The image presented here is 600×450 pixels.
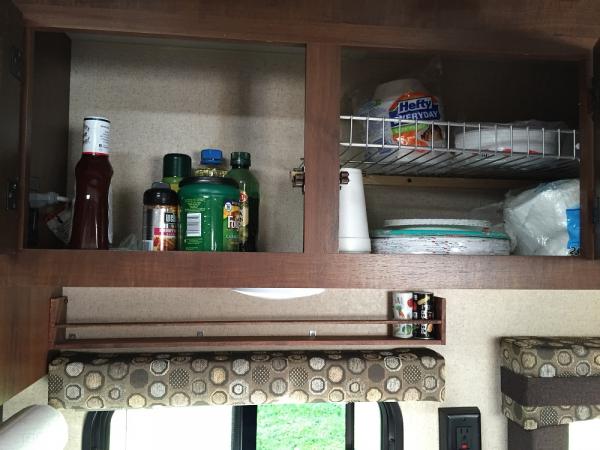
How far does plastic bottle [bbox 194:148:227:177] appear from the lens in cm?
120

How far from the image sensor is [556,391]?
134 cm

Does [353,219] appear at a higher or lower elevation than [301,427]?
higher

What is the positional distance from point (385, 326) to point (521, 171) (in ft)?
1.86

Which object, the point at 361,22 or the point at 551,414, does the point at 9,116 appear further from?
the point at 551,414

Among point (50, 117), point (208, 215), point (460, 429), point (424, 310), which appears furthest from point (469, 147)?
point (50, 117)

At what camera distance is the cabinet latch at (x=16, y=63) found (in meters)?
0.83

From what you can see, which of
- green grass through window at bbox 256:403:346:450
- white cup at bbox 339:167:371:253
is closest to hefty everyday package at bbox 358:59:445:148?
white cup at bbox 339:167:371:253

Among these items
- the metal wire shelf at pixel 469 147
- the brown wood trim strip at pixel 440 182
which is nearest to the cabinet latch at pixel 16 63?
the metal wire shelf at pixel 469 147

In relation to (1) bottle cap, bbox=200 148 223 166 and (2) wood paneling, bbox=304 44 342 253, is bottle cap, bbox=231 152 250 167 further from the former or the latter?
(2) wood paneling, bbox=304 44 342 253

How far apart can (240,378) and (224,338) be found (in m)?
0.11

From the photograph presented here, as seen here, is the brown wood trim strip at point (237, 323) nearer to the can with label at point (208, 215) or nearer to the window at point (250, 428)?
the window at point (250, 428)

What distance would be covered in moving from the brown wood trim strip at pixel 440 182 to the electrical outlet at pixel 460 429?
66 cm

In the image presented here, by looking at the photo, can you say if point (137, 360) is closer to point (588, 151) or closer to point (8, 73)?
point (8, 73)

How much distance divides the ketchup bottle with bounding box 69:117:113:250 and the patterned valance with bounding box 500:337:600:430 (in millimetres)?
1141
